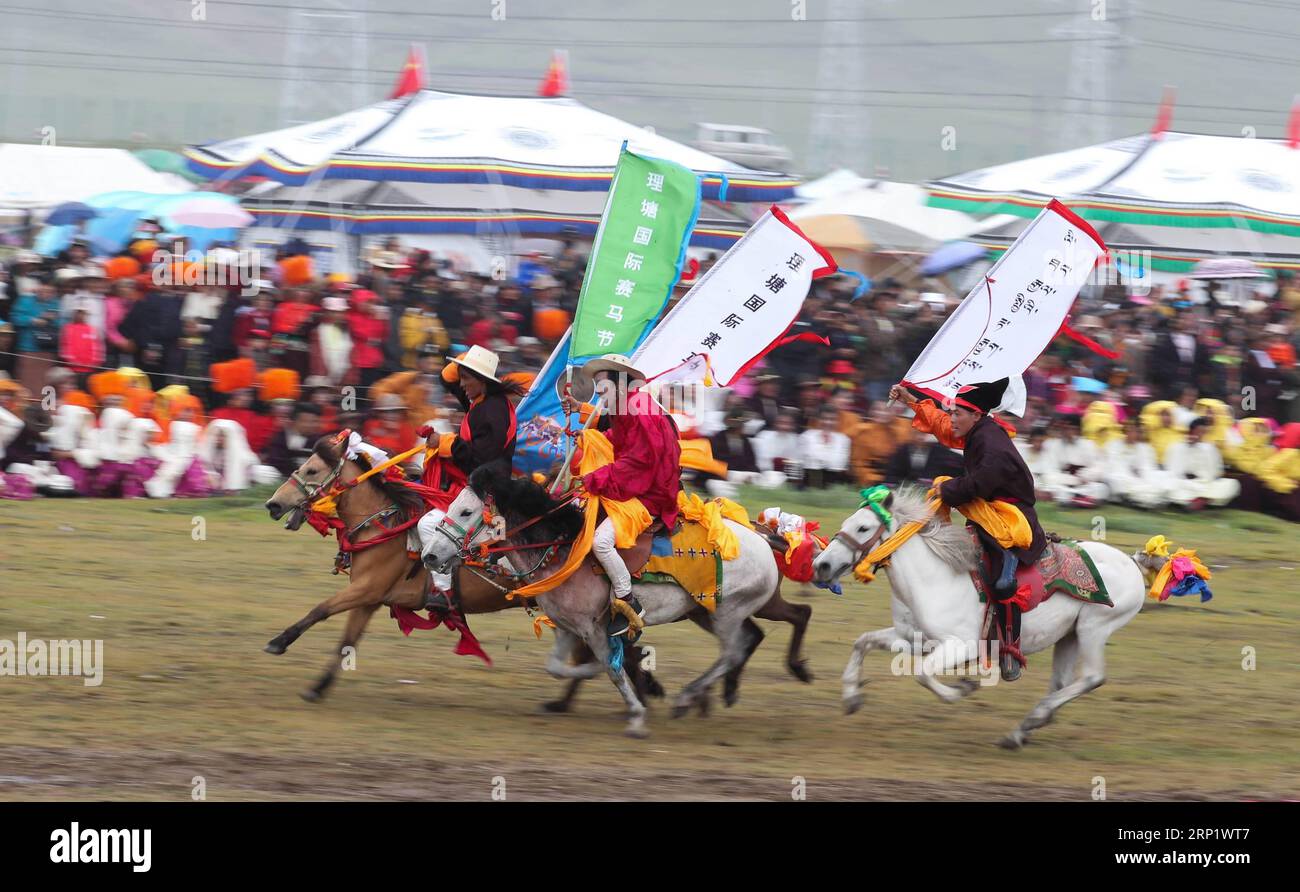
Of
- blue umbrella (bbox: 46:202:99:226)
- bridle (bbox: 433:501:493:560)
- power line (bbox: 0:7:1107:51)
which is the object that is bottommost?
bridle (bbox: 433:501:493:560)

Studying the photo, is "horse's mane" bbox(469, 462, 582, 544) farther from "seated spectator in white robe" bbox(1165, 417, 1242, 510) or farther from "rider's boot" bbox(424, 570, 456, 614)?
"seated spectator in white robe" bbox(1165, 417, 1242, 510)

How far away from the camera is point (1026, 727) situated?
985 cm

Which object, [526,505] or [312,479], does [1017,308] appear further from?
[312,479]

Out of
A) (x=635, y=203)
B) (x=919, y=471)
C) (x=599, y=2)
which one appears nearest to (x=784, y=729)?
(x=635, y=203)

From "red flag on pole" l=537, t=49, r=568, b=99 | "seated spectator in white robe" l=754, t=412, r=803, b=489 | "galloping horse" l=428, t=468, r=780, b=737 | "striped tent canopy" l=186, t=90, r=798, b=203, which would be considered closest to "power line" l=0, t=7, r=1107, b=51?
"red flag on pole" l=537, t=49, r=568, b=99

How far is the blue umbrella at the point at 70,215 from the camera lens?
21516mm

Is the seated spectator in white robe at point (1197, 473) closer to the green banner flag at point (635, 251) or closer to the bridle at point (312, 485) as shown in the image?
the green banner flag at point (635, 251)

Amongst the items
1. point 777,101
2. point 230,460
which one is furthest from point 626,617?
point 777,101

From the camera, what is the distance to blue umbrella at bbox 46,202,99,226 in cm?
2152

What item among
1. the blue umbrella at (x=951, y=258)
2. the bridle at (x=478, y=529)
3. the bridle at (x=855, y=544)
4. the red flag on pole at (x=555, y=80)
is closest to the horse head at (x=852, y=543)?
the bridle at (x=855, y=544)

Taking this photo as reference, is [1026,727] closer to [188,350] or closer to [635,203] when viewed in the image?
[635,203]

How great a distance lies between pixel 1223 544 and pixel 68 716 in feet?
39.5

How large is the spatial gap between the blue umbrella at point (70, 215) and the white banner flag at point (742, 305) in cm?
1301

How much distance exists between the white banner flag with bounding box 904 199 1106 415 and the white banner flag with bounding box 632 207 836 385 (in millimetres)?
959
